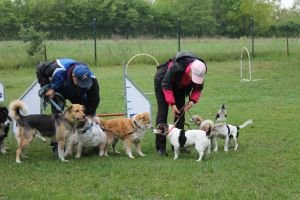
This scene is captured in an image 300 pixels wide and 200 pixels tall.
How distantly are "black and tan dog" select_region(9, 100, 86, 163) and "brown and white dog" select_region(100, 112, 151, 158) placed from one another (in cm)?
66

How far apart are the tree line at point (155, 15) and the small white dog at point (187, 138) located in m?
29.3

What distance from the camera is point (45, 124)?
313 inches

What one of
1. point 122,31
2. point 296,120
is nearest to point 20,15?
point 122,31

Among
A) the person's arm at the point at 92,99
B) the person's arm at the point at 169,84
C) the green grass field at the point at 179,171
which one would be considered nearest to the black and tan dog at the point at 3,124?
the green grass field at the point at 179,171

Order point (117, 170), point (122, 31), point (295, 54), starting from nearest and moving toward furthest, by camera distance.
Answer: point (117, 170) < point (295, 54) < point (122, 31)

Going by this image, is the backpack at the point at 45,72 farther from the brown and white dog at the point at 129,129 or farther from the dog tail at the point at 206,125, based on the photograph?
the dog tail at the point at 206,125

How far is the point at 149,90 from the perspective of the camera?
17609 millimetres

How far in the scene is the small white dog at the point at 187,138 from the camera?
784cm

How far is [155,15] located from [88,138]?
45.3 meters

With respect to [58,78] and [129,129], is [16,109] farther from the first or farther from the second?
[129,129]

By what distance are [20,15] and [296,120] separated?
4048cm

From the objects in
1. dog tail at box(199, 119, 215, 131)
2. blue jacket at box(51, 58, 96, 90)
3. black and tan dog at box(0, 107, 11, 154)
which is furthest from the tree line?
dog tail at box(199, 119, 215, 131)

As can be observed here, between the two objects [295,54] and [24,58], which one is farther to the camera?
[295,54]

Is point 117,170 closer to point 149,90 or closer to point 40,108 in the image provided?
point 40,108
